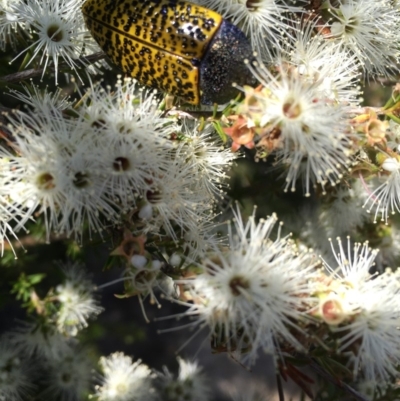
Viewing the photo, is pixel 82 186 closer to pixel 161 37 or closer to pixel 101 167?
pixel 101 167

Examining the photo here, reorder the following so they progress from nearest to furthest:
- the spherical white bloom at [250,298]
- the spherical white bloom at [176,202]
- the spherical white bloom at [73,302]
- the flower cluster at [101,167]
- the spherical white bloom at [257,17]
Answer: the spherical white bloom at [250,298], the flower cluster at [101,167], the spherical white bloom at [176,202], the spherical white bloom at [257,17], the spherical white bloom at [73,302]

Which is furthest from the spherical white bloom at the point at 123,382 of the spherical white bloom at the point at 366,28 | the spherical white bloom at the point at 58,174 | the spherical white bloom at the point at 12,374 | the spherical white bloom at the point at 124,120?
the spherical white bloom at the point at 366,28

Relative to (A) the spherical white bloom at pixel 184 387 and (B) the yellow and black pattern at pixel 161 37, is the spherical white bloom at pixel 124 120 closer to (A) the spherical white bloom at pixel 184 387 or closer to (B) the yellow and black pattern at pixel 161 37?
(B) the yellow and black pattern at pixel 161 37

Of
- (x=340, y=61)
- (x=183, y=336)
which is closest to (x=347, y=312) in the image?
(x=340, y=61)

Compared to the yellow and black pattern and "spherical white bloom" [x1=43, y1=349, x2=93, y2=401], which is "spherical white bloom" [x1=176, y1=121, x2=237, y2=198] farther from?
"spherical white bloom" [x1=43, y1=349, x2=93, y2=401]

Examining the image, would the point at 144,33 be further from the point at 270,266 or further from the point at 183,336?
the point at 183,336

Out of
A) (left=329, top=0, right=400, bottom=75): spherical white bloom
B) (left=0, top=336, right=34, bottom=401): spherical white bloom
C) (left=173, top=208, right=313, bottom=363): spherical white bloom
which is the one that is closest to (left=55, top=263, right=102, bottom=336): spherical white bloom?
(left=0, top=336, right=34, bottom=401): spherical white bloom
